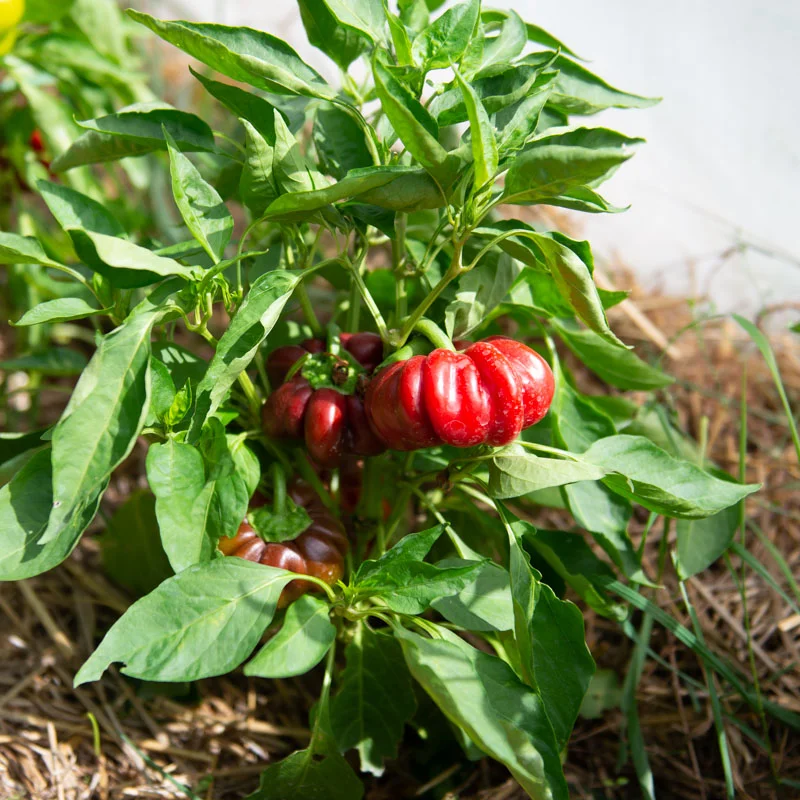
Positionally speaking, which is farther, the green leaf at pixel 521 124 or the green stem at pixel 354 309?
the green stem at pixel 354 309

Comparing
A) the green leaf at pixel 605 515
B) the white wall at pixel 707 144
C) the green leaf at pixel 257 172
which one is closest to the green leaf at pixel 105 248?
the green leaf at pixel 257 172

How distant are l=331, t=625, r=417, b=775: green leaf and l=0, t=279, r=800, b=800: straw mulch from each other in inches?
6.9

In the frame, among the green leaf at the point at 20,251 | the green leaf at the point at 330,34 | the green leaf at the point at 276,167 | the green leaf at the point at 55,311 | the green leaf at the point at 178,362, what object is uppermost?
the green leaf at the point at 330,34

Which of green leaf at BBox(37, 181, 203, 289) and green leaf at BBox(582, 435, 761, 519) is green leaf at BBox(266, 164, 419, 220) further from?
green leaf at BBox(582, 435, 761, 519)

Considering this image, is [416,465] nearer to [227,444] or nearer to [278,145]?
[227,444]

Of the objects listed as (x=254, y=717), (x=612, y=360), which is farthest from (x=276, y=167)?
(x=254, y=717)

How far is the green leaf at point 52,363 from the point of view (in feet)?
3.94

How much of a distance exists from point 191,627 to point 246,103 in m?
0.57

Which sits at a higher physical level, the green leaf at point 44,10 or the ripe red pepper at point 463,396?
the green leaf at point 44,10

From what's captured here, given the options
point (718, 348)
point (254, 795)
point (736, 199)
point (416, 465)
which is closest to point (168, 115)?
point (416, 465)

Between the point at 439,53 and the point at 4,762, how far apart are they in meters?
1.06

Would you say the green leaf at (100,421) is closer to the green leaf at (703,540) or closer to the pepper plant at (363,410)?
the pepper plant at (363,410)

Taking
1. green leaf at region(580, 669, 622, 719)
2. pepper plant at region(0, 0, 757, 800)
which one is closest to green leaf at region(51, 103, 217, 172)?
pepper plant at region(0, 0, 757, 800)

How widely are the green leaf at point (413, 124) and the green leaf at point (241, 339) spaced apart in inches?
7.3
